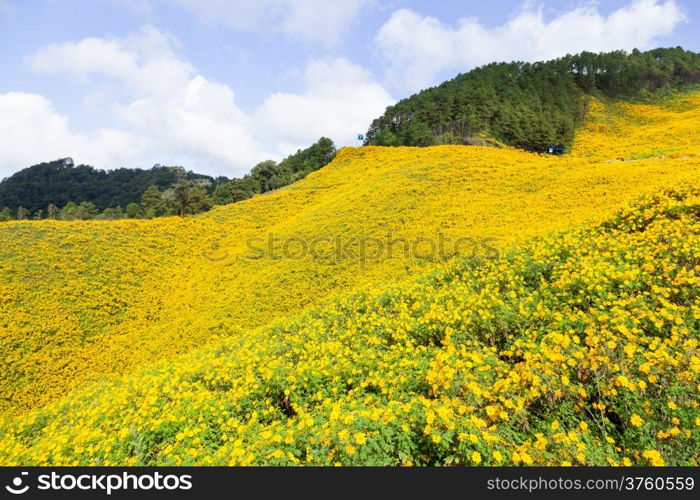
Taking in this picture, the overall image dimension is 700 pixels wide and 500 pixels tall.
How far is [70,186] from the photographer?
11812cm

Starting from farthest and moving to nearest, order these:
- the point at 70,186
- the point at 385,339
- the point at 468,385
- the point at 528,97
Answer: the point at 70,186 < the point at 528,97 < the point at 385,339 < the point at 468,385

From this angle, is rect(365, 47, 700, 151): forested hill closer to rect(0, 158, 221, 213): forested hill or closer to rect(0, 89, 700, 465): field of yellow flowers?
rect(0, 89, 700, 465): field of yellow flowers

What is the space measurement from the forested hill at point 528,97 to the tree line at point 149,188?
58.7ft

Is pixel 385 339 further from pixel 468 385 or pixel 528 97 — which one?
pixel 528 97

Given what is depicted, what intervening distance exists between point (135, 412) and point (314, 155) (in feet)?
225

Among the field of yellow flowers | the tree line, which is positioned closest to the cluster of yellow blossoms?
the field of yellow flowers

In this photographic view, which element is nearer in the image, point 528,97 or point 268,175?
point 528,97

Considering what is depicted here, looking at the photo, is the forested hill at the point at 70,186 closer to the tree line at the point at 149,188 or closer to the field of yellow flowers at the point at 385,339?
the tree line at the point at 149,188

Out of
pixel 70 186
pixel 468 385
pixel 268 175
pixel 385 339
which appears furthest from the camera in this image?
pixel 70 186

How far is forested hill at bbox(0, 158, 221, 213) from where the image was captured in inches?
4146

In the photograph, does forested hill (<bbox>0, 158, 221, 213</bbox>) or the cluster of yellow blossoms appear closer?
the cluster of yellow blossoms

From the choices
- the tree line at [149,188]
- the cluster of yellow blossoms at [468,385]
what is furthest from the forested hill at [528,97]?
the cluster of yellow blossoms at [468,385]

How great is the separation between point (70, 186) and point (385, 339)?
14971cm

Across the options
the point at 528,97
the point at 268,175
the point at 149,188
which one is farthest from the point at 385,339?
the point at 528,97
